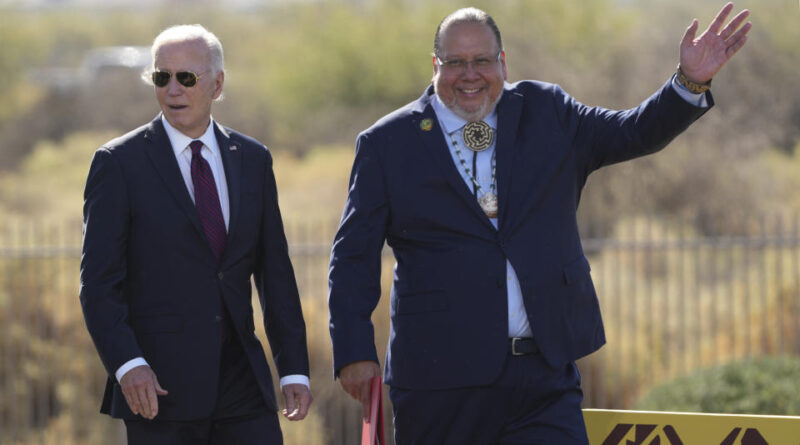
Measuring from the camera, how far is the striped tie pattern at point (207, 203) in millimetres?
4043

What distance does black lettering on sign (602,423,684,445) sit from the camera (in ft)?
13.4

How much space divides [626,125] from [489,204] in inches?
20.6

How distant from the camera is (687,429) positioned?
4.07 m

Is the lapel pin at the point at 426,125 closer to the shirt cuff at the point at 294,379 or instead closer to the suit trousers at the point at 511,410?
the suit trousers at the point at 511,410

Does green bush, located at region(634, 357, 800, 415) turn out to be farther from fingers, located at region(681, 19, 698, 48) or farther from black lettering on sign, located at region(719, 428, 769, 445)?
fingers, located at region(681, 19, 698, 48)

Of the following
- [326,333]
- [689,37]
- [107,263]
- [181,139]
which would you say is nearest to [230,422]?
[107,263]

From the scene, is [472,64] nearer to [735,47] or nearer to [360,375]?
[735,47]

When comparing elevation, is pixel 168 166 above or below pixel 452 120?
below

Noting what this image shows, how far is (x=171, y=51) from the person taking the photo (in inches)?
159

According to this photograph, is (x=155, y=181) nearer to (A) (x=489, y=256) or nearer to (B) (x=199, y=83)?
(B) (x=199, y=83)

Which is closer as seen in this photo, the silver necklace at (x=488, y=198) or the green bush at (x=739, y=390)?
the silver necklace at (x=488, y=198)

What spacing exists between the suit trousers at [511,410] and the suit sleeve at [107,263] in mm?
994

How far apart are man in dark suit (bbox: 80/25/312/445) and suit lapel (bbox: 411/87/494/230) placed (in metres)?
0.59

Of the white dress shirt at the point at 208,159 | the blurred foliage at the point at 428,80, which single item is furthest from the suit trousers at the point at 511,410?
the blurred foliage at the point at 428,80
